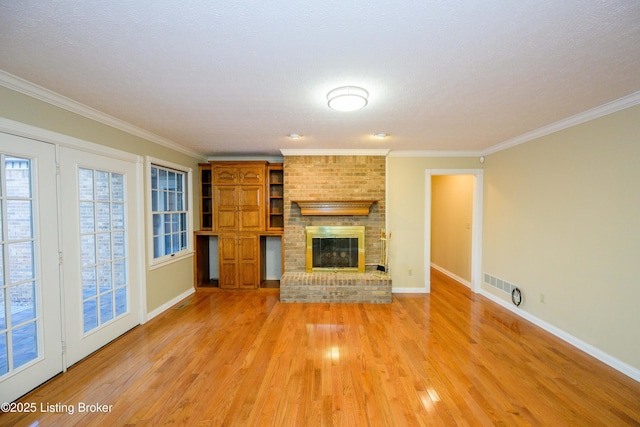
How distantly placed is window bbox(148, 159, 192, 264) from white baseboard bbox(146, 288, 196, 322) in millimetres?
648

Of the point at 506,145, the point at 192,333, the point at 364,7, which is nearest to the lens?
the point at 364,7

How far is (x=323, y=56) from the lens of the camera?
1619 mm

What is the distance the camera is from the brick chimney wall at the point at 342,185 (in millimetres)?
4348

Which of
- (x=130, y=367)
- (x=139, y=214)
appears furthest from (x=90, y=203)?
(x=130, y=367)

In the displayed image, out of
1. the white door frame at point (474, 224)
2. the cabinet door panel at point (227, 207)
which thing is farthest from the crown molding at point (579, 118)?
the cabinet door panel at point (227, 207)

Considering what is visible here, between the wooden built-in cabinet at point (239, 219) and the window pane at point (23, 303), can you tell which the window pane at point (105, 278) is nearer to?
the window pane at point (23, 303)

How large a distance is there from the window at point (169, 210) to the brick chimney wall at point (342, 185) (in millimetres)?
1691

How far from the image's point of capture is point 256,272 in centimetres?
447

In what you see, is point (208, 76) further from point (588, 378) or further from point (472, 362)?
point (588, 378)

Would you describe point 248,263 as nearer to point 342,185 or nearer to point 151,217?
point 151,217

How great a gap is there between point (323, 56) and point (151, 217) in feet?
10.3

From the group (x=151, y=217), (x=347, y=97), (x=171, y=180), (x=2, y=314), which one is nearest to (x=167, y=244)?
(x=151, y=217)

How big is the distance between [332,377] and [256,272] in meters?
2.60

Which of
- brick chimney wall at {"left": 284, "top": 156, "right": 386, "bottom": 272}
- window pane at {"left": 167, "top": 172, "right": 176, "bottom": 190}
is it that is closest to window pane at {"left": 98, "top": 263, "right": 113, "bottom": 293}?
window pane at {"left": 167, "top": 172, "right": 176, "bottom": 190}
